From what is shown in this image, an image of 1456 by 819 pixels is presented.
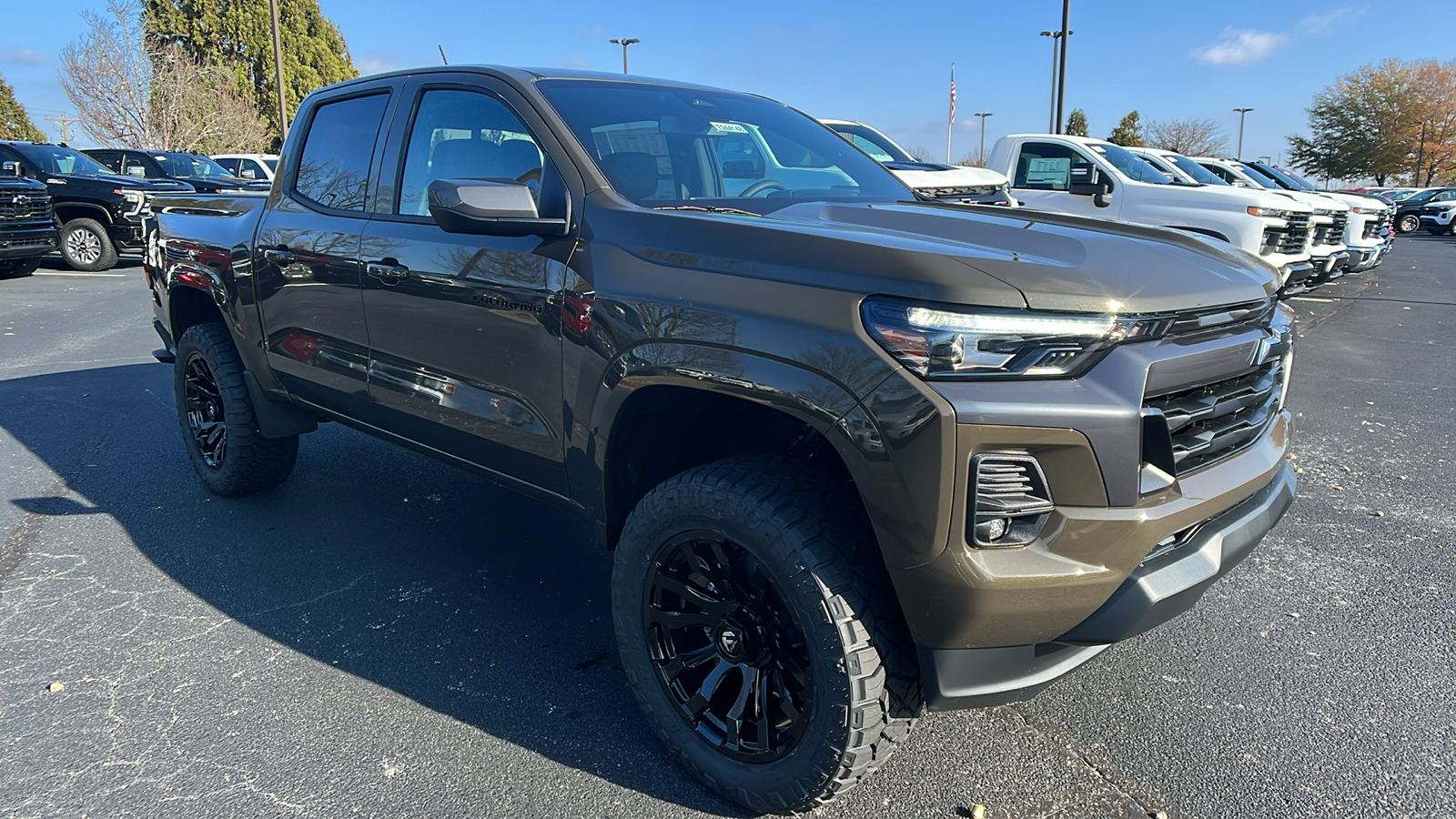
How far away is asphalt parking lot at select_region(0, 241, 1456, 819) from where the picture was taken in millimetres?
2332

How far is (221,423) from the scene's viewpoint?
432cm

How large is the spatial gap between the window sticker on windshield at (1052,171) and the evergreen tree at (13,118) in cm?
5430

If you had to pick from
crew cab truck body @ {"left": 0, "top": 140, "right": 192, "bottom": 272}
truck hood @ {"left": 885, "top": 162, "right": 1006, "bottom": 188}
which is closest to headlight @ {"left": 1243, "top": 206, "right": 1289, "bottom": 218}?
truck hood @ {"left": 885, "top": 162, "right": 1006, "bottom": 188}

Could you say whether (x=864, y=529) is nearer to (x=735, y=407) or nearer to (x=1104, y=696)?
(x=735, y=407)

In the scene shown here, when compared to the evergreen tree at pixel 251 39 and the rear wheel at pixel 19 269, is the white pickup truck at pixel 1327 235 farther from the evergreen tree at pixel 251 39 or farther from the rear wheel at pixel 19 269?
the evergreen tree at pixel 251 39

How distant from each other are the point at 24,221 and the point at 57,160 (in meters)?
2.39

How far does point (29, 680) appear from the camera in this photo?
283cm

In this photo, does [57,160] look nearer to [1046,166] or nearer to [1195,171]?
[1046,166]

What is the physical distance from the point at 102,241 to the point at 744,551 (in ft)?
51.1

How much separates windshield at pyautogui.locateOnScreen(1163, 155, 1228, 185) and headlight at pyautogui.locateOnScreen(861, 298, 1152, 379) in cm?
1099

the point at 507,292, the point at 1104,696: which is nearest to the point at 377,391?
the point at 507,292

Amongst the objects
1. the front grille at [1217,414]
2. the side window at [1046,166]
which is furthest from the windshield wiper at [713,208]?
the side window at [1046,166]

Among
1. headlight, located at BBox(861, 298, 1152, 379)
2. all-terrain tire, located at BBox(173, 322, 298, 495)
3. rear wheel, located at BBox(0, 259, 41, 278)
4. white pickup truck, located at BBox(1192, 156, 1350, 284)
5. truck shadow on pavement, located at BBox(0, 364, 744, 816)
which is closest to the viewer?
headlight, located at BBox(861, 298, 1152, 379)

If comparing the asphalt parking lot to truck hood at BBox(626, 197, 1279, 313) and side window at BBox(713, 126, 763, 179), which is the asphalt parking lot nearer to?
truck hood at BBox(626, 197, 1279, 313)
